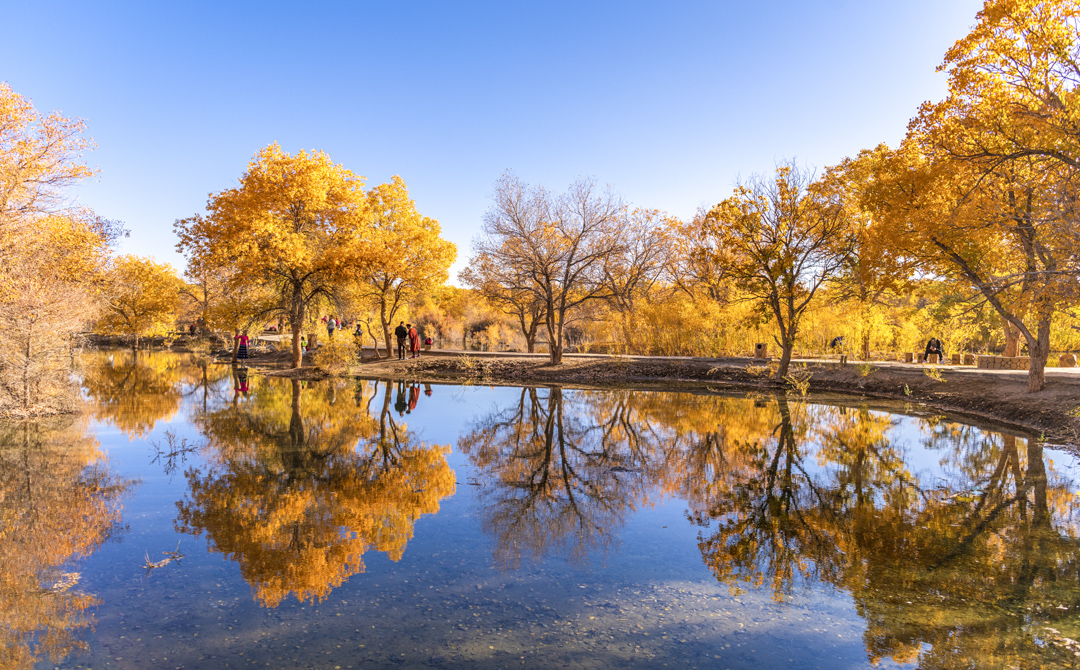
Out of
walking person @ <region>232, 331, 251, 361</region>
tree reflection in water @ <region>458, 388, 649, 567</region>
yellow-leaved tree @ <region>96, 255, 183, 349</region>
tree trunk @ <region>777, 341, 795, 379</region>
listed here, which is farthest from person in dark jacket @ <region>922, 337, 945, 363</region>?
yellow-leaved tree @ <region>96, 255, 183, 349</region>

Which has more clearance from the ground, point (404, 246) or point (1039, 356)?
point (404, 246)

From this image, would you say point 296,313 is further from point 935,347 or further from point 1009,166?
point 935,347

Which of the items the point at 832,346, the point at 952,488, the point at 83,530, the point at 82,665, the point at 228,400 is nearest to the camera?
the point at 82,665

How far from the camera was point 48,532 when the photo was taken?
21.6 feet

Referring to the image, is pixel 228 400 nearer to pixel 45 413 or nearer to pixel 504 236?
pixel 45 413

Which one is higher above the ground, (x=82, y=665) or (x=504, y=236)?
(x=504, y=236)

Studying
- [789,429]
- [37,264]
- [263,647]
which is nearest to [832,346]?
[789,429]

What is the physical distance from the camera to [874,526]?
7.10 metres

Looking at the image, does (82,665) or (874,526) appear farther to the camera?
(874,526)

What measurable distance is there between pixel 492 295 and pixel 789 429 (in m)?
20.5

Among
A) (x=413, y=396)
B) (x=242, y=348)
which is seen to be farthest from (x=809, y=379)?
(x=242, y=348)

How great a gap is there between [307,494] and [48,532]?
9.10ft

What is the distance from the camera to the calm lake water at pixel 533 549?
4.43 metres

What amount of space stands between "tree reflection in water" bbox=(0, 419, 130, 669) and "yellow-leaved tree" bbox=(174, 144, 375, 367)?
12386mm
